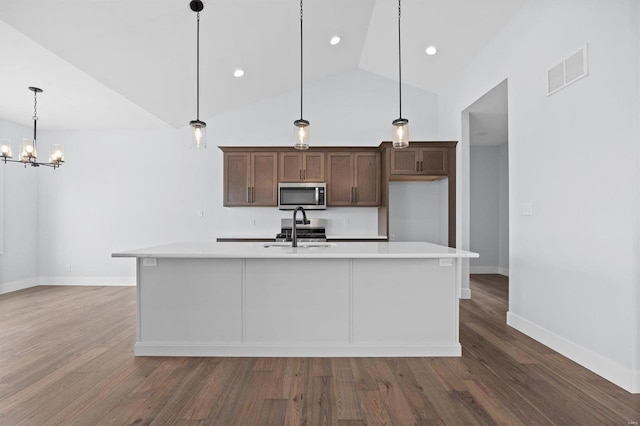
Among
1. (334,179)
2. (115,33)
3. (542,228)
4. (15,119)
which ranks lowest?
(542,228)

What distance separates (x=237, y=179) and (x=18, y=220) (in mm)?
3520

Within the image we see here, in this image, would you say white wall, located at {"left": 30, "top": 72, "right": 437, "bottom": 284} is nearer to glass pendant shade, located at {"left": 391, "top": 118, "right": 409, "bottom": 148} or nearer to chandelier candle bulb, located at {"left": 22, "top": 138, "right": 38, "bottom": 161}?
chandelier candle bulb, located at {"left": 22, "top": 138, "right": 38, "bottom": 161}

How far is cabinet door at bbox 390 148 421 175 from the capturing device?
16.5 ft

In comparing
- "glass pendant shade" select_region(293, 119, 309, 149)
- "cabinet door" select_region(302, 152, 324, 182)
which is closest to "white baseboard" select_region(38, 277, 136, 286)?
"cabinet door" select_region(302, 152, 324, 182)

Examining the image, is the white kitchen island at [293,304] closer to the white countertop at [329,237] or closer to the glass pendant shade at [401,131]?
the glass pendant shade at [401,131]

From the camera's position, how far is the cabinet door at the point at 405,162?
504 cm

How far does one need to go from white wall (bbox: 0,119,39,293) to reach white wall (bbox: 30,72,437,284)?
14cm

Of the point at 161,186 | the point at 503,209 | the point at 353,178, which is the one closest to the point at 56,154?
the point at 161,186

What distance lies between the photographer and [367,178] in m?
5.39

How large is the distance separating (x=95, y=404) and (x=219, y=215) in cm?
384

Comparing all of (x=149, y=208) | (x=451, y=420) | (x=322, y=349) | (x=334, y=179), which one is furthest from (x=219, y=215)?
(x=451, y=420)

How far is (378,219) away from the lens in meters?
5.68

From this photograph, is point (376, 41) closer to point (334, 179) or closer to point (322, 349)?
point (334, 179)

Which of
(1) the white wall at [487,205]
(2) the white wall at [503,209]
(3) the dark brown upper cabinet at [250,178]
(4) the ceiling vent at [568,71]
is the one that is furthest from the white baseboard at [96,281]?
(2) the white wall at [503,209]
